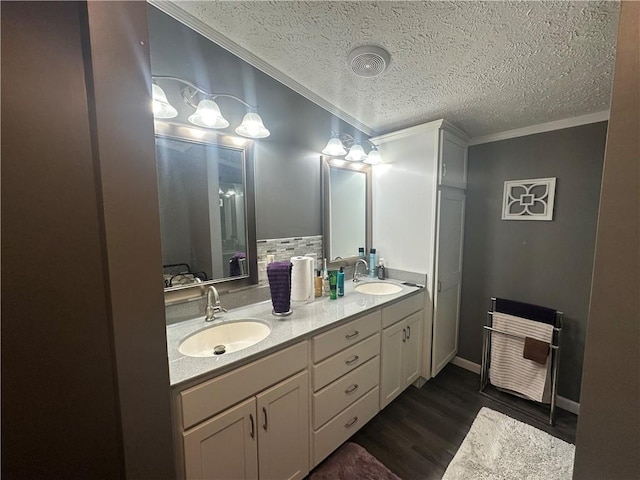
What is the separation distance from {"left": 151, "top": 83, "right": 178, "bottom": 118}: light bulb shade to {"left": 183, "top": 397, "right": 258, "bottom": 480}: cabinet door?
1351mm

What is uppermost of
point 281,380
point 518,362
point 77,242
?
point 77,242

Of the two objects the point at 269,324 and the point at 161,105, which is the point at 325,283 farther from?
the point at 161,105

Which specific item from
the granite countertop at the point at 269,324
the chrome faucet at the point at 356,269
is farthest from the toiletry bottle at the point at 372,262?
the granite countertop at the point at 269,324

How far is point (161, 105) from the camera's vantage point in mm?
1141

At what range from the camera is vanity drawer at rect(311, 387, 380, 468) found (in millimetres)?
1364

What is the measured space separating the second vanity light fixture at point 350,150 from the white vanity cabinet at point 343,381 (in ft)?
3.98

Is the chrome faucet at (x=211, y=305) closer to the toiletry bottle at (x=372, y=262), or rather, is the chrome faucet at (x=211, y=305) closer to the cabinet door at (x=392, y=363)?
the cabinet door at (x=392, y=363)

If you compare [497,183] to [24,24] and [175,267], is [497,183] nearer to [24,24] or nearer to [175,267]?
[175,267]

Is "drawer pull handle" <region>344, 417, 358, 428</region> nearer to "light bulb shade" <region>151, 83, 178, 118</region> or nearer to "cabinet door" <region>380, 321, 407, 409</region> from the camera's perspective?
"cabinet door" <region>380, 321, 407, 409</region>

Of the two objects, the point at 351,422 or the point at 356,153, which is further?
the point at 356,153

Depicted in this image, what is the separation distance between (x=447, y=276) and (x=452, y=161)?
99 centimetres

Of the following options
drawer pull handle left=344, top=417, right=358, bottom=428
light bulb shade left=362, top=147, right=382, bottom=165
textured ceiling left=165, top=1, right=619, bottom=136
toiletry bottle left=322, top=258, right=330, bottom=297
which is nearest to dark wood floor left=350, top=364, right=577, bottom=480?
drawer pull handle left=344, top=417, right=358, bottom=428

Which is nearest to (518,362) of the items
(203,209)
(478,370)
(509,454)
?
(478,370)

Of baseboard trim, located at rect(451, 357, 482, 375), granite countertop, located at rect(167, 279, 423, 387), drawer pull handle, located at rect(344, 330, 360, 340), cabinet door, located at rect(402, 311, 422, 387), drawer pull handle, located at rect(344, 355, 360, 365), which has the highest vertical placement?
granite countertop, located at rect(167, 279, 423, 387)
